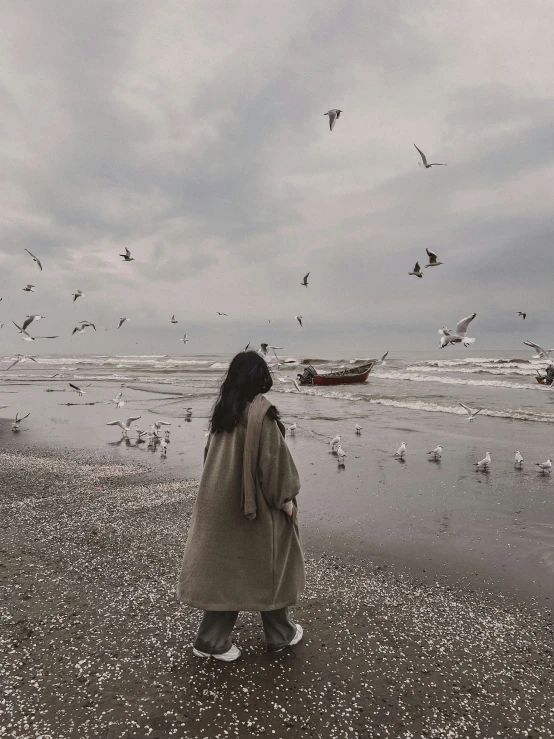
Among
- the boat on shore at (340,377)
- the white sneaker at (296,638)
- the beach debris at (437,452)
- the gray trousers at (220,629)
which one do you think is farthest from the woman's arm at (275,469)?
the boat on shore at (340,377)

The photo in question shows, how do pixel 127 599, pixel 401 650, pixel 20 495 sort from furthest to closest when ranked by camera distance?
1. pixel 20 495
2. pixel 127 599
3. pixel 401 650

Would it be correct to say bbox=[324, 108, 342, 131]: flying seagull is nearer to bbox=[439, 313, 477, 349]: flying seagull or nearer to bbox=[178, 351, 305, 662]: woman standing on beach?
bbox=[439, 313, 477, 349]: flying seagull

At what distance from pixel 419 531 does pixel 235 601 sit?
383 centimetres

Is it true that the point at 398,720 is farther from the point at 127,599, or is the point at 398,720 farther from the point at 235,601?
the point at 127,599

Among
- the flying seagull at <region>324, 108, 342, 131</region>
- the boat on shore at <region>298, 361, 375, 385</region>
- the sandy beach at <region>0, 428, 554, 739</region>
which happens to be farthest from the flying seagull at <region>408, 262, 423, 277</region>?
the boat on shore at <region>298, 361, 375, 385</region>

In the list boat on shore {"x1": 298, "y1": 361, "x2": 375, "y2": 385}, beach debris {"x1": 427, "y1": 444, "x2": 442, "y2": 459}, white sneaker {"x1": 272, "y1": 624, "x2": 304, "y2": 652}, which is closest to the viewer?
white sneaker {"x1": 272, "y1": 624, "x2": 304, "y2": 652}

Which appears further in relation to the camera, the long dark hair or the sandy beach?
the long dark hair

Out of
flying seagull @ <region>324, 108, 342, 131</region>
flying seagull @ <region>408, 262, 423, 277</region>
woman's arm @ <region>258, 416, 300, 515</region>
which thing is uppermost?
flying seagull @ <region>324, 108, 342, 131</region>

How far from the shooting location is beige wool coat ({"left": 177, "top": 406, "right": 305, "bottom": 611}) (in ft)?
10.5

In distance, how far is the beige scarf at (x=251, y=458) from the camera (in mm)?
3141

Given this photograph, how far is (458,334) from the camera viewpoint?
11.6 m

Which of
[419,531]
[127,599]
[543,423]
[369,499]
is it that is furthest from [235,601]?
[543,423]

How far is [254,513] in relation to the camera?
316 cm

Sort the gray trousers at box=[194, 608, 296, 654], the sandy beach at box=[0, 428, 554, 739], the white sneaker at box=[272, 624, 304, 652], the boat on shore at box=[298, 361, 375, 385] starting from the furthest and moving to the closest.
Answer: the boat on shore at box=[298, 361, 375, 385] < the white sneaker at box=[272, 624, 304, 652] < the gray trousers at box=[194, 608, 296, 654] < the sandy beach at box=[0, 428, 554, 739]
